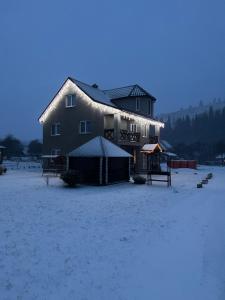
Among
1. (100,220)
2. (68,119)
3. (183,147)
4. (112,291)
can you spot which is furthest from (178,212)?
(183,147)

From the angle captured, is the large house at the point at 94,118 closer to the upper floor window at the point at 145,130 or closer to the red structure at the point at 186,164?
the upper floor window at the point at 145,130

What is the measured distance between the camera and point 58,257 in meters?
6.27

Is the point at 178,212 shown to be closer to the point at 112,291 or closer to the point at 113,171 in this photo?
the point at 112,291

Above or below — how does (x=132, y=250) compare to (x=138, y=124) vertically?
below

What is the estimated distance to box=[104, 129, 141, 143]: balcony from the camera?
28.8 m

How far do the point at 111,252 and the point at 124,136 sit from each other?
23939 millimetres

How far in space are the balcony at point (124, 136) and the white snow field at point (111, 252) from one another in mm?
17075

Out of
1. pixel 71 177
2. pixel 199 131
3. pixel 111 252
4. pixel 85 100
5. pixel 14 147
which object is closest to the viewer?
pixel 111 252

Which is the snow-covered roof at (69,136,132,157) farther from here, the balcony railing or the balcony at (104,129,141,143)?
the balcony railing

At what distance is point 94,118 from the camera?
1155 inches

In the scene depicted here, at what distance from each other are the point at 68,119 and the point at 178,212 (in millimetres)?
22697

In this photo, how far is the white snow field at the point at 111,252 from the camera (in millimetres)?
4891

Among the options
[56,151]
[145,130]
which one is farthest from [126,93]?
[56,151]

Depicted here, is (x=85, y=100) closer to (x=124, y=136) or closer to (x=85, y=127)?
(x=85, y=127)
